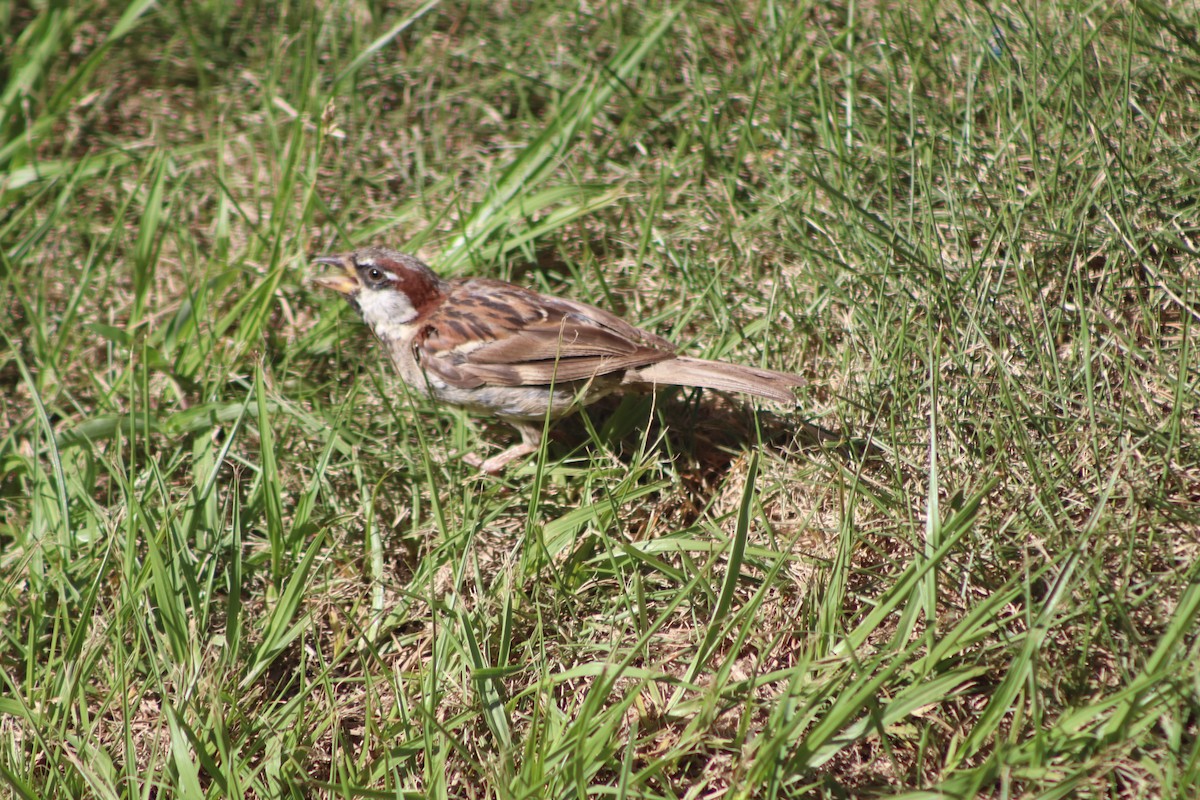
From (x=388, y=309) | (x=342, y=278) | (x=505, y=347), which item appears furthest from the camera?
(x=342, y=278)

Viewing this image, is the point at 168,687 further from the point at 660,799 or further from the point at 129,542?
the point at 660,799

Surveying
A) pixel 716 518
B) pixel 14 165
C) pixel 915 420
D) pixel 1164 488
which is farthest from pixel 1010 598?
pixel 14 165

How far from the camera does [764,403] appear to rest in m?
4.32

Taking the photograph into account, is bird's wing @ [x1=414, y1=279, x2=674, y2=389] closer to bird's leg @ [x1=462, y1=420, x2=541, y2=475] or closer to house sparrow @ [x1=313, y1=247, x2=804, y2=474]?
house sparrow @ [x1=313, y1=247, x2=804, y2=474]

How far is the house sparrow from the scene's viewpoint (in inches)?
167

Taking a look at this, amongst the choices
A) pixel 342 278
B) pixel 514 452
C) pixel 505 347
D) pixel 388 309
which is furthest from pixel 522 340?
pixel 342 278

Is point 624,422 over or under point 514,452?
over

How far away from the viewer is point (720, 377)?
4039mm

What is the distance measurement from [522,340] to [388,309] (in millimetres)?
655

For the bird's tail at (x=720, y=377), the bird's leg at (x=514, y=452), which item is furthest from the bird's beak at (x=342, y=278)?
the bird's tail at (x=720, y=377)

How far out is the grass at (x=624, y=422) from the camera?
3.06 metres

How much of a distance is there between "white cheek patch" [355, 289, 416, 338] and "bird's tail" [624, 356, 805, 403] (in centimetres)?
111

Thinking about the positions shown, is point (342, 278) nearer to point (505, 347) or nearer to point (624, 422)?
point (505, 347)

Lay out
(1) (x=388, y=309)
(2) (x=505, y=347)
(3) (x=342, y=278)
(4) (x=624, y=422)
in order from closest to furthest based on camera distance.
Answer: (4) (x=624, y=422) → (2) (x=505, y=347) → (1) (x=388, y=309) → (3) (x=342, y=278)
